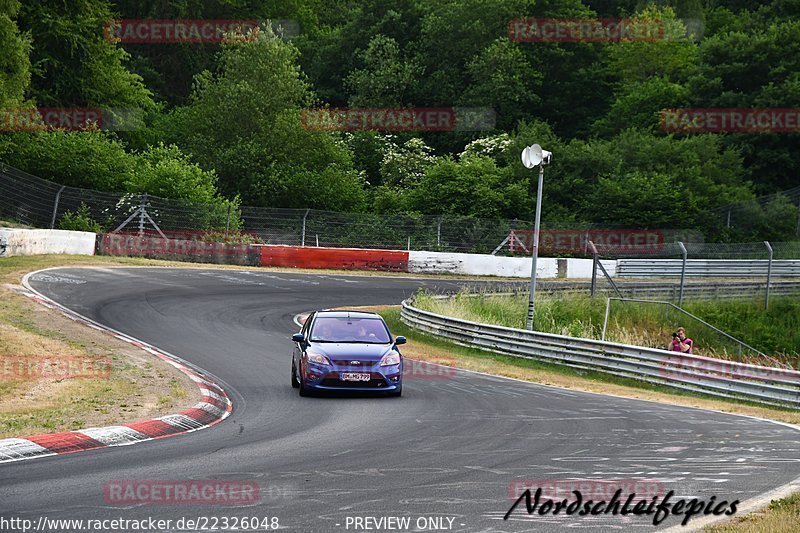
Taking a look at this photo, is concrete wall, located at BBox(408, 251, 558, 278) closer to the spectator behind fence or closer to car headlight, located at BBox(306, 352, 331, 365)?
the spectator behind fence

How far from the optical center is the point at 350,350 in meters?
16.3

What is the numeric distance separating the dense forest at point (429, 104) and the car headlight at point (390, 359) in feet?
90.5

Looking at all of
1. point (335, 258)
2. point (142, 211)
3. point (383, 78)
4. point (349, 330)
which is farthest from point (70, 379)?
point (383, 78)

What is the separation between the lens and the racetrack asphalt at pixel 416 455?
7969mm

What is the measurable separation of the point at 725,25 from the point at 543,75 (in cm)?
1575

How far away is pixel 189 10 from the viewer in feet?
256

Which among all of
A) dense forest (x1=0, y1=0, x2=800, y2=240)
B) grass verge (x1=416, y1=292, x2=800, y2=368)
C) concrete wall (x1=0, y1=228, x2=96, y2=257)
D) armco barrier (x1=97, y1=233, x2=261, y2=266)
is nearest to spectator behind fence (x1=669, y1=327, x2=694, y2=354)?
grass verge (x1=416, y1=292, x2=800, y2=368)

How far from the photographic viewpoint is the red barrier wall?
39719 mm

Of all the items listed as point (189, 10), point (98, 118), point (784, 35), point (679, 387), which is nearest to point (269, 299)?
point (679, 387)

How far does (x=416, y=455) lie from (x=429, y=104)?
206 feet

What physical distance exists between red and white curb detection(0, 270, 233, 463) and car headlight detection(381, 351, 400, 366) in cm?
250

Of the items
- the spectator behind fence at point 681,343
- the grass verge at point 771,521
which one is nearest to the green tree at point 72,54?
the spectator behind fence at point 681,343

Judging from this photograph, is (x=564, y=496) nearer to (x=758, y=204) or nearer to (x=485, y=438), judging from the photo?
(x=485, y=438)

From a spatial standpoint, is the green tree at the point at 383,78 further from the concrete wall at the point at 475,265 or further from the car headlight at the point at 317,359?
the car headlight at the point at 317,359
